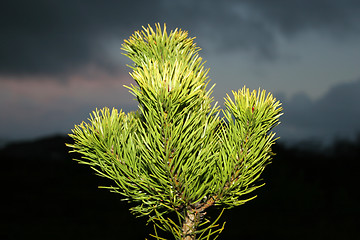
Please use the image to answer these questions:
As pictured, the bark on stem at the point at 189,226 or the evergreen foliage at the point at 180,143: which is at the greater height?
the evergreen foliage at the point at 180,143

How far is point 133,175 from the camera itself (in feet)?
4.97

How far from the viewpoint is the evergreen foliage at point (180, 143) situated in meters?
1.36

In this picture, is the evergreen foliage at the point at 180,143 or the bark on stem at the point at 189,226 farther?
the bark on stem at the point at 189,226

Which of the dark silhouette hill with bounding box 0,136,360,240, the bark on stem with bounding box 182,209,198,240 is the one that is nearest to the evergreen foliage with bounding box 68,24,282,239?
the bark on stem with bounding box 182,209,198,240

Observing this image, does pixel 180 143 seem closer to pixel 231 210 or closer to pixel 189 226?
pixel 189 226

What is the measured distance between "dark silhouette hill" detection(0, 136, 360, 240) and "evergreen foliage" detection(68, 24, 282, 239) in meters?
4.32

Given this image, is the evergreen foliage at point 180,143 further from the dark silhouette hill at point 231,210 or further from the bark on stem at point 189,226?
the dark silhouette hill at point 231,210

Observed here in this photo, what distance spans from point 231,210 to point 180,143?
7392mm

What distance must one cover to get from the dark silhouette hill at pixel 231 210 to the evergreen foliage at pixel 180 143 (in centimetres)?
432

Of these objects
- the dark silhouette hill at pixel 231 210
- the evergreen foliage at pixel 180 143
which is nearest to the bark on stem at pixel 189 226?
the evergreen foliage at pixel 180 143
